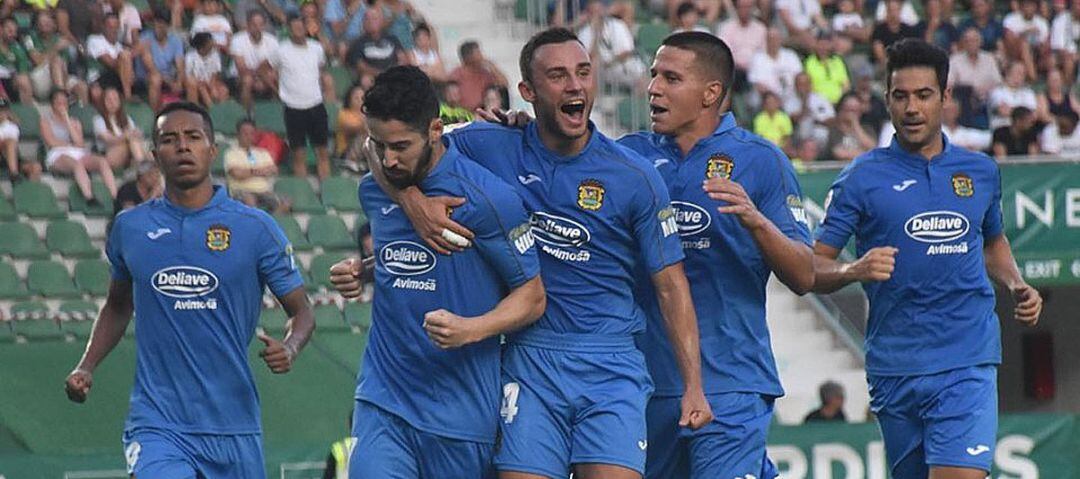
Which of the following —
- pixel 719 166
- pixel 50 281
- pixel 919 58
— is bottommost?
pixel 50 281

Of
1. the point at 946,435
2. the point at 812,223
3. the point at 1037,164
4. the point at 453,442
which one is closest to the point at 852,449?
the point at 812,223

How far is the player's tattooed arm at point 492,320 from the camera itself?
7.88 metres

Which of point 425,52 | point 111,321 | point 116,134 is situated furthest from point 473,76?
point 111,321

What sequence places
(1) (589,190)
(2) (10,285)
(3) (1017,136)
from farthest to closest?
(3) (1017,136), (2) (10,285), (1) (589,190)

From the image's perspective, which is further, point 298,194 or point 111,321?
point 298,194

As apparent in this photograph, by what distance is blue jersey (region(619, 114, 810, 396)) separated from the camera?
30.0 ft

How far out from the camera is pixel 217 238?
32.7ft

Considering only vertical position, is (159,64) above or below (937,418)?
above

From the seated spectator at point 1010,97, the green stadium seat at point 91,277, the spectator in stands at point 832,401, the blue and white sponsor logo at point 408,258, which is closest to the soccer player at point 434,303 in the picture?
the blue and white sponsor logo at point 408,258

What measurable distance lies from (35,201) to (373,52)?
347cm

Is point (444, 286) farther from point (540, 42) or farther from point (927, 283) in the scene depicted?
Result: point (927, 283)

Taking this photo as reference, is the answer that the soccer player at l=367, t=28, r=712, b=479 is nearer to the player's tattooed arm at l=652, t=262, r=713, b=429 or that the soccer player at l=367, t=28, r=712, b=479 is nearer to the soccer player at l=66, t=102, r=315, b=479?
the player's tattooed arm at l=652, t=262, r=713, b=429

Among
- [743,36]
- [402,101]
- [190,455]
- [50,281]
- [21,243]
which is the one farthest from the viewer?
[743,36]

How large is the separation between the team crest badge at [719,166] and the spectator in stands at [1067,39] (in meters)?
13.9
